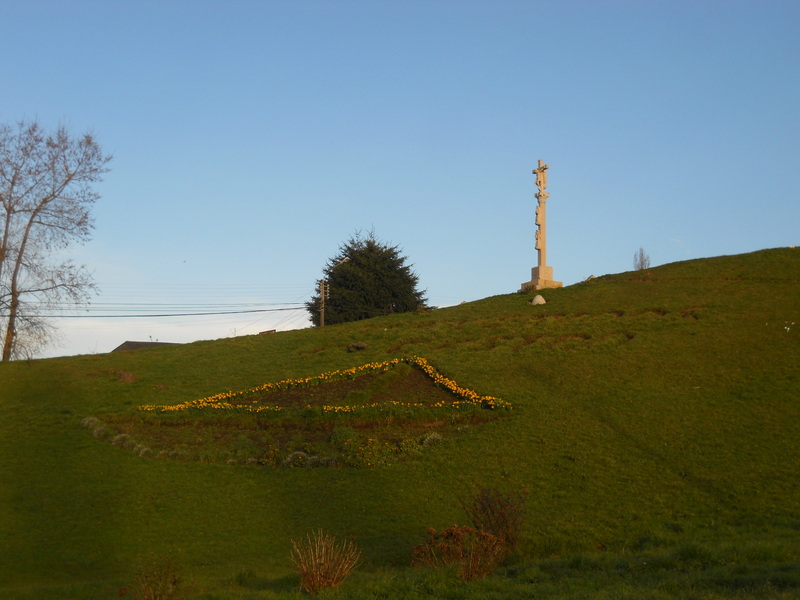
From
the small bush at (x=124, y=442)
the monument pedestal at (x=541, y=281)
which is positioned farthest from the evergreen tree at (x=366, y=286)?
the small bush at (x=124, y=442)

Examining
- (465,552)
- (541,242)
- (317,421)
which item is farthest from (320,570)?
(541,242)

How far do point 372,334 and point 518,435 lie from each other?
498 inches

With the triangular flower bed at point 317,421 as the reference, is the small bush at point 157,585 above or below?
below

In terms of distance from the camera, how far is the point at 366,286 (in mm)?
44906

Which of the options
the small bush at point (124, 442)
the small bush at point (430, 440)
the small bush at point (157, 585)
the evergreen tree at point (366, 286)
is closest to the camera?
the small bush at point (157, 585)

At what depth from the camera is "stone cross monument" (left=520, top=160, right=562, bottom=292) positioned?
3167 cm

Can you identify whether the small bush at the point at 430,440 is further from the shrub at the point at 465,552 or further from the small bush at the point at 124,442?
the small bush at the point at 124,442

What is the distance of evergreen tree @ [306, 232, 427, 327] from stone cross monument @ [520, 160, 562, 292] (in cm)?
1292

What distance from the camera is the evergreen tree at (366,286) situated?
146ft

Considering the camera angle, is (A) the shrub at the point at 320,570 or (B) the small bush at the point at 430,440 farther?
(B) the small bush at the point at 430,440

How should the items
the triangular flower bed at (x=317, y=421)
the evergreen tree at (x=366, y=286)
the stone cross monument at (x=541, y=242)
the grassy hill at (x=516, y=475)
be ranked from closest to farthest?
the grassy hill at (x=516, y=475)
the triangular flower bed at (x=317, y=421)
the stone cross monument at (x=541, y=242)
the evergreen tree at (x=366, y=286)

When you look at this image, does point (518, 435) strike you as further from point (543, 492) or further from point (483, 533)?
point (483, 533)

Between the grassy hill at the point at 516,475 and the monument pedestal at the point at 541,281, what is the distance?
488 centimetres

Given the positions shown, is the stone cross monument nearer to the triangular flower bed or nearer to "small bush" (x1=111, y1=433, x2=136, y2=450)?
the triangular flower bed
